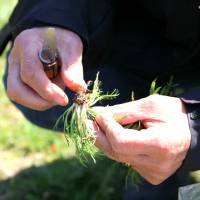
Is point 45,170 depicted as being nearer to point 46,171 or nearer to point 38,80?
point 46,171

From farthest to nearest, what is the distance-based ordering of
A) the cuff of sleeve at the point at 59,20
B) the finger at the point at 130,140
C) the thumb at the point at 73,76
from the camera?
the cuff of sleeve at the point at 59,20 → the thumb at the point at 73,76 → the finger at the point at 130,140

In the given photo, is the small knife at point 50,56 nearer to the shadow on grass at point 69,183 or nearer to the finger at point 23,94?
the finger at point 23,94

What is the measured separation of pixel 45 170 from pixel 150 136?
1.03 m

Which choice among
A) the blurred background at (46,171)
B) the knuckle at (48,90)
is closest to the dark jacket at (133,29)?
the knuckle at (48,90)

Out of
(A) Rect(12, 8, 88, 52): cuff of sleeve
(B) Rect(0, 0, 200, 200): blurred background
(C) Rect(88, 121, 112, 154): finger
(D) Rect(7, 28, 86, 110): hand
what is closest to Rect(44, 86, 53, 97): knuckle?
(D) Rect(7, 28, 86, 110): hand

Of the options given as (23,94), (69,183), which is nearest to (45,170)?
(69,183)

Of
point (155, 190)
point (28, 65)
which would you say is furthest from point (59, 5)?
point (155, 190)

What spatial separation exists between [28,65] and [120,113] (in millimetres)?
262

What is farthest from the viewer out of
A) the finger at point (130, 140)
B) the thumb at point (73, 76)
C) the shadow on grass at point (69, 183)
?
the shadow on grass at point (69, 183)

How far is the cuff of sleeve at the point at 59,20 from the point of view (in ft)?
4.80

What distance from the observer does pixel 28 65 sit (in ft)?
4.48

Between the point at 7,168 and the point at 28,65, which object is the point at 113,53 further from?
the point at 7,168

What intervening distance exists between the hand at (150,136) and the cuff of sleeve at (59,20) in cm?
27

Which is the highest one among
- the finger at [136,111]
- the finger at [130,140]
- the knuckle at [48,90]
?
A: the knuckle at [48,90]
